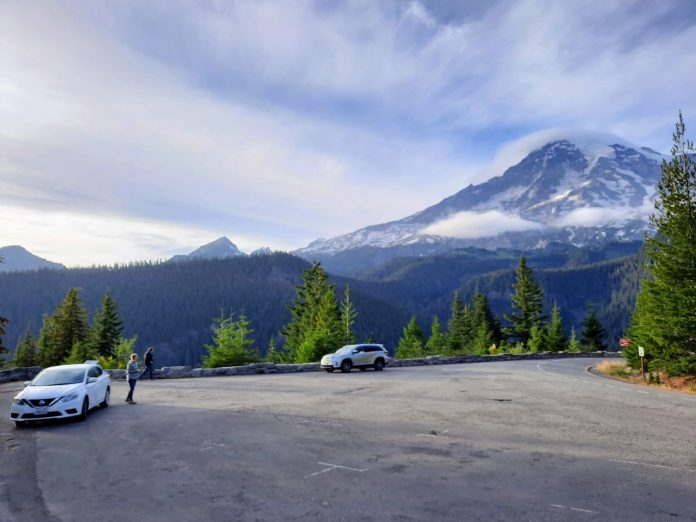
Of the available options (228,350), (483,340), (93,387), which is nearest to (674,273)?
(93,387)

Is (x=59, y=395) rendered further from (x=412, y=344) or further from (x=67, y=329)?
(x=412, y=344)

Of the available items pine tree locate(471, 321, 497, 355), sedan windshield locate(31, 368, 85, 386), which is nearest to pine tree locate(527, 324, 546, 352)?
pine tree locate(471, 321, 497, 355)

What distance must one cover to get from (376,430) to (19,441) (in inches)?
337

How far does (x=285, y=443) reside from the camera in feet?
32.1

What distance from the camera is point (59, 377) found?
14359 mm

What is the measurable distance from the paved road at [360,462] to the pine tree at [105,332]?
4595cm

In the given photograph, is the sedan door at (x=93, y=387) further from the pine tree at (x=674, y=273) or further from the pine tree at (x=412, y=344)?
the pine tree at (x=412, y=344)

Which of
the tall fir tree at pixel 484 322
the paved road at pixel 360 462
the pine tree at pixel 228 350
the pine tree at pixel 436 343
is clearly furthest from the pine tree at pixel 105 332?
the tall fir tree at pixel 484 322

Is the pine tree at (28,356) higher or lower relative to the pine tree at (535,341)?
lower

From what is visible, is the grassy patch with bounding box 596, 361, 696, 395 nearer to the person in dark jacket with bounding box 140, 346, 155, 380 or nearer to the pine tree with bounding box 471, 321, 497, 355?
the person in dark jacket with bounding box 140, 346, 155, 380

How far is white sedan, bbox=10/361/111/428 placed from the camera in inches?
497

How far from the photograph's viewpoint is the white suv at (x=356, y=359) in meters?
27.7

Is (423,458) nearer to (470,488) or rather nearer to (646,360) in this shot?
(470,488)

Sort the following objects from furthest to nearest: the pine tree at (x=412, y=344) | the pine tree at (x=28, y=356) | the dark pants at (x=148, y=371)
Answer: the pine tree at (x=412, y=344), the pine tree at (x=28, y=356), the dark pants at (x=148, y=371)
